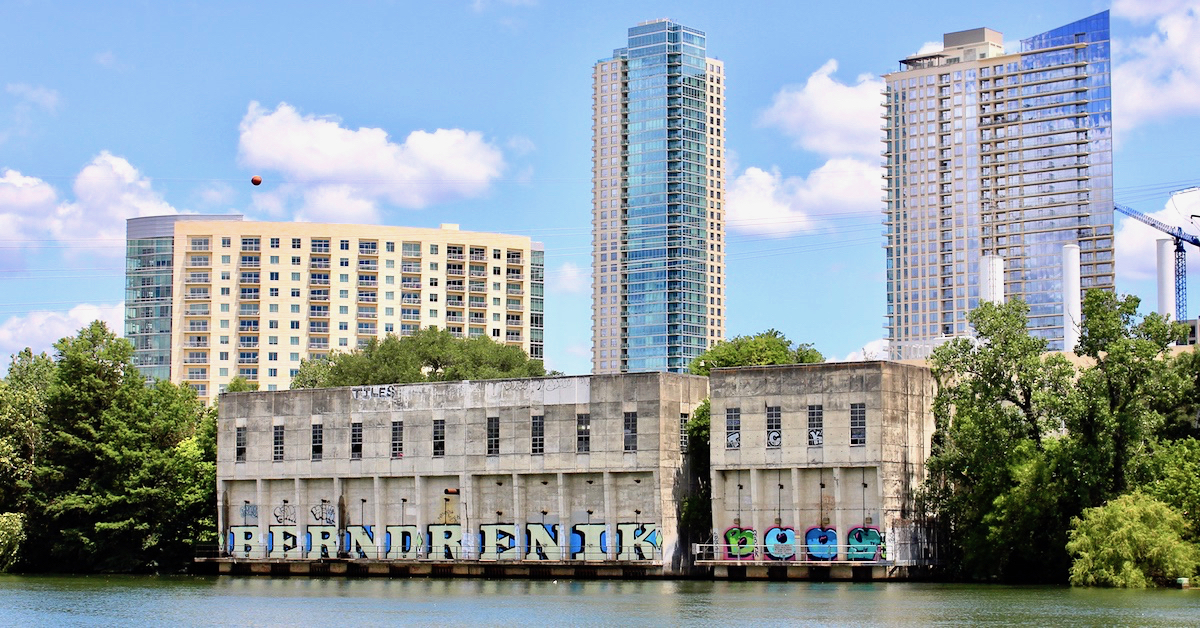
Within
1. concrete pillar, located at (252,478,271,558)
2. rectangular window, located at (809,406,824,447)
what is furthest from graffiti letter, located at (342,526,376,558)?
rectangular window, located at (809,406,824,447)

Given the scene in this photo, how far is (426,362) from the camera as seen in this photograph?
142125 mm

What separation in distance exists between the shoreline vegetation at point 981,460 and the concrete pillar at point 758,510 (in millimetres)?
3992

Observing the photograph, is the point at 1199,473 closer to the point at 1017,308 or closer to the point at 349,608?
the point at 1017,308

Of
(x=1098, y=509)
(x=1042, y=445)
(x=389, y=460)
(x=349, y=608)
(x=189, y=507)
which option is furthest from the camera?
(x=189, y=507)

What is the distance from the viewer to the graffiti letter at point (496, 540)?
93812 mm

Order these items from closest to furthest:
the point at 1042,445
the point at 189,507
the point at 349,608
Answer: the point at 349,608, the point at 1042,445, the point at 189,507

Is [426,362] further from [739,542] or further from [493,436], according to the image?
[739,542]

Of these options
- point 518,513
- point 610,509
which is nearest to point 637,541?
point 610,509

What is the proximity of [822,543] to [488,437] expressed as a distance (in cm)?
2124

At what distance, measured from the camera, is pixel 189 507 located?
104m

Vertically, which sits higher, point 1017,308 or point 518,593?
point 1017,308

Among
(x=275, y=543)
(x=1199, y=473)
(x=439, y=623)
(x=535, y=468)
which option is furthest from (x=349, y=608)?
(x=1199, y=473)

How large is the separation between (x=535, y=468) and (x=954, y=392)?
79.7 ft

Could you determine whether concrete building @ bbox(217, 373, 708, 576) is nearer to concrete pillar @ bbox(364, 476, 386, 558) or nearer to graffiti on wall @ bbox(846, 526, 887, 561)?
concrete pillar @ bbox(364, 476, 386, 558)
